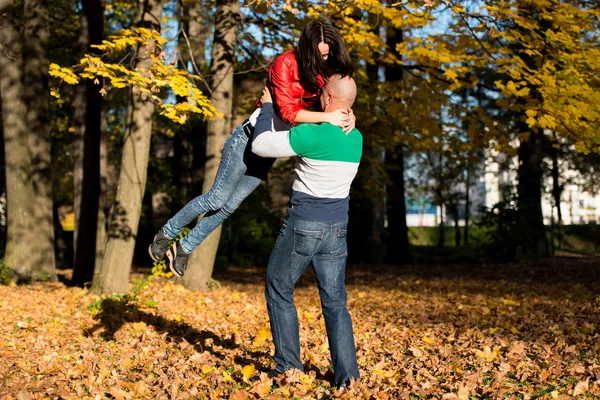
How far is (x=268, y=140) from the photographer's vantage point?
15.0ft

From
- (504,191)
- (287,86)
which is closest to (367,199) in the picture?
(504,191)

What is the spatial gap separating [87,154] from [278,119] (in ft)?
30.4

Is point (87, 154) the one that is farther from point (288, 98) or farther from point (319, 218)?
point (319, 218)

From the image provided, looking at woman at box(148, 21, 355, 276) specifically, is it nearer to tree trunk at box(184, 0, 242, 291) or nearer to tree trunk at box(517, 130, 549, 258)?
tree trunk at box(184, 0, 242, 291)

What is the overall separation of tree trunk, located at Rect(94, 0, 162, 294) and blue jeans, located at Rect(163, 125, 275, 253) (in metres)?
5.33

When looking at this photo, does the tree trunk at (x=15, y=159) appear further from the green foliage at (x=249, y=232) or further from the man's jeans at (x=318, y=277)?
the man's jeans at (x=318, y=277)

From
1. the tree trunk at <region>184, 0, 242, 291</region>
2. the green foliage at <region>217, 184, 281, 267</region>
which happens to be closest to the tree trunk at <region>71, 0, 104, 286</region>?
the tree trunk at <region>184, 0, 242, 291</region>

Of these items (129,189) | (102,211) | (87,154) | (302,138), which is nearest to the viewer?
(302,138)

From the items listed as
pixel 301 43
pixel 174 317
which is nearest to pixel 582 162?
pixel 174 317

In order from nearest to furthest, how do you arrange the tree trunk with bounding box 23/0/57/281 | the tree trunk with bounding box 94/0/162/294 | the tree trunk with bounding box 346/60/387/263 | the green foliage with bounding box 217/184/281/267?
the tree trunk with bounding box 94/0/162/294, the tree trunk with bounding box 23/0/57/281, the tree trunk with bounding box 346/60/387/263, the green foliage with bounding box 217/184/281/267

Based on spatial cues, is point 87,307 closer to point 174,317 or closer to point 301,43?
point 174,317

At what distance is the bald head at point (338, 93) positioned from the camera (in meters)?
4.58

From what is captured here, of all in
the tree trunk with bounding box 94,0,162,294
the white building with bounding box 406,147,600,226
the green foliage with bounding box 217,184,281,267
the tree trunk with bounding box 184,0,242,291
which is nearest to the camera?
the tree trunk with bounding box 94,0,162,294

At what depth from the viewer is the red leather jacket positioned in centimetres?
476
